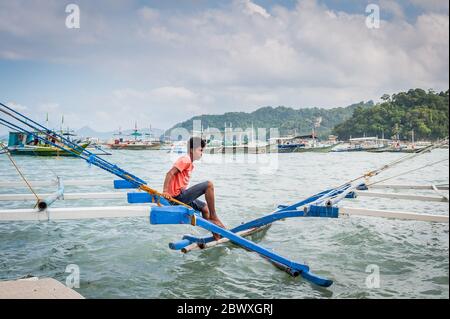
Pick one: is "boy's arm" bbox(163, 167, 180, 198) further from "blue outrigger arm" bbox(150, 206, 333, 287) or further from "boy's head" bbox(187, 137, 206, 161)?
"blue outrigger arm" bbox(150, 206, 333, 287)

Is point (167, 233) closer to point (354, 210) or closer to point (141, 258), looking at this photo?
point (141, 258)

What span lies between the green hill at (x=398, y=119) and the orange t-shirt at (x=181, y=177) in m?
77.6

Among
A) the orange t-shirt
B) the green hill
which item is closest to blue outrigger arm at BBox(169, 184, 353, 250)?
the orange t-shirt

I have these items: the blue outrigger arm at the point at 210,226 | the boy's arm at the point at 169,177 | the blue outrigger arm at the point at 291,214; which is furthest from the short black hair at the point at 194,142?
the blue outrigger arm at the point at 291,214

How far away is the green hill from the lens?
80.0 meters

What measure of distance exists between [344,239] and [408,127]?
97.9 meters

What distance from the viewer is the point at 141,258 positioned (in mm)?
Result: 6379

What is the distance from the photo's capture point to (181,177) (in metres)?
6.08

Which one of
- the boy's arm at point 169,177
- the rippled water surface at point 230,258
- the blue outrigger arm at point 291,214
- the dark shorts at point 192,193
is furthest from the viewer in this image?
the dark shorts at point 192,193

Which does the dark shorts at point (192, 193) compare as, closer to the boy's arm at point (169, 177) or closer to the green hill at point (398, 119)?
the boy's arm at point (169, 177)

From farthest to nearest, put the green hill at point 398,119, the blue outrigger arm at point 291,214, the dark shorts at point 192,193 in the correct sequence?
the green hill at point 398,119 < the dark shorts at point 192,193 < the blue outrigger arm at point 291,214

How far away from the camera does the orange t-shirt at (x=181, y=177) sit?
5816 millimetres

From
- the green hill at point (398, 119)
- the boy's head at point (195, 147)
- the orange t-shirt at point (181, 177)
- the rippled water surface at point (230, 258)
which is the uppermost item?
the green hill at point (398, 119)
